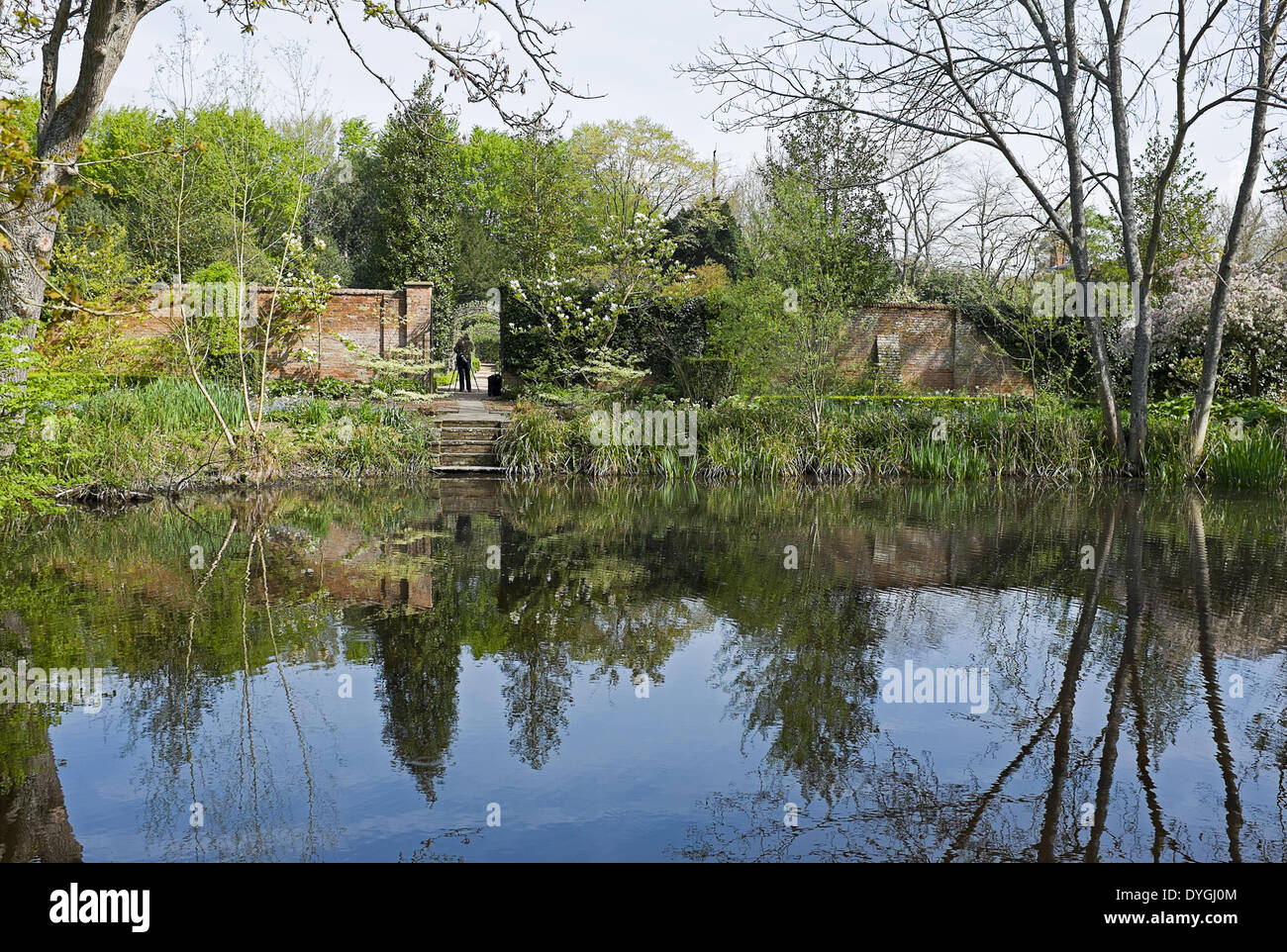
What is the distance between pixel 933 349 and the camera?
72.1 ft

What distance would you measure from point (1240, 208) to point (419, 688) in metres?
12.8

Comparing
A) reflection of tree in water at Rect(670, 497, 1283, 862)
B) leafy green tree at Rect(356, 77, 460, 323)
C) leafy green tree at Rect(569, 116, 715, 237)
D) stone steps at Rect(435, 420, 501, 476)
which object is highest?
leafy green tree at Rect(569, 116, 715, 237)

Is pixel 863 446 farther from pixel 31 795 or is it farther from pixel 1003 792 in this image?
pixel 31 795

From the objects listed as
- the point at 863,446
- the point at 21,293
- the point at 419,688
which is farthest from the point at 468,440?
the point at 419,688

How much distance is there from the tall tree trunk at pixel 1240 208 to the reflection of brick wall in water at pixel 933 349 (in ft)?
28.4

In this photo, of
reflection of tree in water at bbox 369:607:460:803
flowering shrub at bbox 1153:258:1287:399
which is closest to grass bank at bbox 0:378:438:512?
reflection of tree in water at bbox 369:607:460:803

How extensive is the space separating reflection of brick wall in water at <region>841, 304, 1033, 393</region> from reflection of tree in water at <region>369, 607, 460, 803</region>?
1737cm

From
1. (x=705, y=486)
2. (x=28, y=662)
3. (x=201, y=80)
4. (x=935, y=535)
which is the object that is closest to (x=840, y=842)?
(x=28, y=662)

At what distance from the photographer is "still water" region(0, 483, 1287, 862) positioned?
322 centimetres

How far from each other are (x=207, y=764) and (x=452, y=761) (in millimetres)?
920

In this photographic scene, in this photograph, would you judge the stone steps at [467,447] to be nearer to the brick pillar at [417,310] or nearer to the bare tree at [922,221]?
the brick pillar at [417,310]

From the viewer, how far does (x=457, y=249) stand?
26.1 metres

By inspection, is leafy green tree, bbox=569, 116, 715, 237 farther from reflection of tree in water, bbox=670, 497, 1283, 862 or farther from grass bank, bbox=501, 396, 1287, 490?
reflection of tree in water, bbox=670, 497, 1283, 862

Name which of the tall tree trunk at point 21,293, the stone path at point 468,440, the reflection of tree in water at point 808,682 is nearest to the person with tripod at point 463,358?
the stone path at point 468,440
